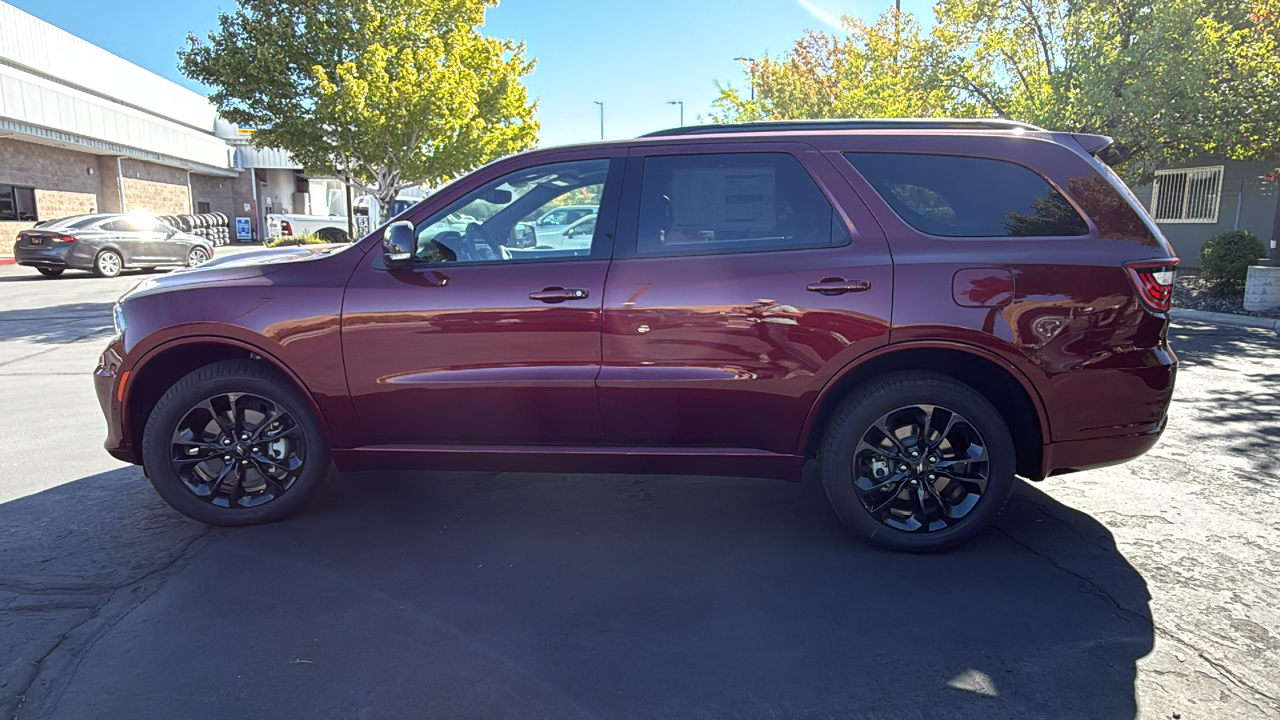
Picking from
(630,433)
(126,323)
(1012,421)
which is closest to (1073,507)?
(1012,421)

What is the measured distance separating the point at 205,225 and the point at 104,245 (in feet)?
56.9

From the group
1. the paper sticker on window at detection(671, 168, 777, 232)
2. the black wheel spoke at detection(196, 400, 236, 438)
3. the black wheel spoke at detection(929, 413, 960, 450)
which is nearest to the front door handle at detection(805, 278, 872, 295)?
the paper sticker on window at detection(671, 168, 777, 232)

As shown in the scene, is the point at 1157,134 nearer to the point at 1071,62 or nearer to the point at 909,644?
the point at 1071,62

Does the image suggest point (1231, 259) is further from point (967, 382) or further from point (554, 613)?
point (554, 613)

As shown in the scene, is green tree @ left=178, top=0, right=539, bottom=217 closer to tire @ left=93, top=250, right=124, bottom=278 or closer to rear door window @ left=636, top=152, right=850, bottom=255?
tire @ left=93, top=250, right=124, bottom=278

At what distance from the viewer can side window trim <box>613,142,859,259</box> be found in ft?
11.8

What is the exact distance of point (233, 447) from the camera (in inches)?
152

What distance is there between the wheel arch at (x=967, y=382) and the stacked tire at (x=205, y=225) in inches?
1262

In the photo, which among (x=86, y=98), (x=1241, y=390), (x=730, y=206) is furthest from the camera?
(x=86, y=98)

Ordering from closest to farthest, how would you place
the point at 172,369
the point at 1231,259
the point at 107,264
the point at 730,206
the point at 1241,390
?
1. the point at 730,206
2. the point at 172,369
3. the point at 1241,390
4. the point at 1231,259
5. the point at 107,264

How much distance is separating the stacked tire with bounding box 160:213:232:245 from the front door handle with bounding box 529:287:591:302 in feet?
103

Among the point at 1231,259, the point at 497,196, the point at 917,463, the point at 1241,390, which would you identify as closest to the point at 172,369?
the point at 497,196

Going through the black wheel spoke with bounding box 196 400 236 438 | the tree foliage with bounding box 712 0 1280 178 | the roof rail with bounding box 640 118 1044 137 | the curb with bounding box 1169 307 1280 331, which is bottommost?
the curb with bounding box 1169 307 1280 331

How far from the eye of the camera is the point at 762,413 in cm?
356
